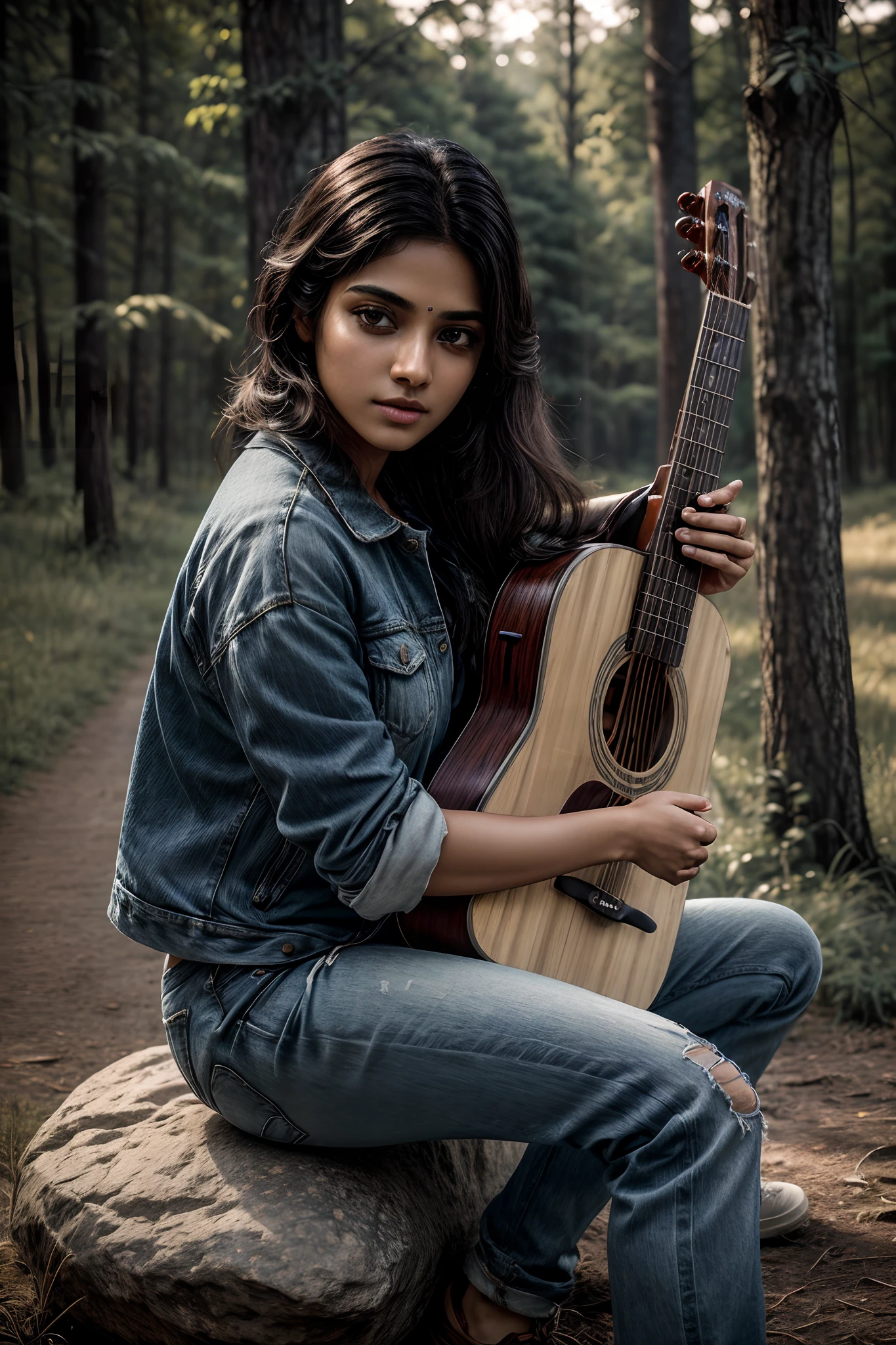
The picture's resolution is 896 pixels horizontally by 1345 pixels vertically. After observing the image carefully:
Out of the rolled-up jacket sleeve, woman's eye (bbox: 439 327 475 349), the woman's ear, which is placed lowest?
the rolled-up jacket sleeve

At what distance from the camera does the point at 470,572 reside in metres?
2.26

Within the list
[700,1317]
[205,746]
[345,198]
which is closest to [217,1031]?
[205,746]

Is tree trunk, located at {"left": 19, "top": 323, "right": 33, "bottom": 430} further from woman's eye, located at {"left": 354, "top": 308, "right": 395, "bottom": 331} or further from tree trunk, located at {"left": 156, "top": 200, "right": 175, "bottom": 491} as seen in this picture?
tree trunk, located at {"left": 156, "top": 200, "right": 175, "bottom": 491}

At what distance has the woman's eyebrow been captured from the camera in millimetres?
1842

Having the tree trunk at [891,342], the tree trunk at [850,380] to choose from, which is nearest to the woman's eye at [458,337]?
the tree trunk at [891,342]

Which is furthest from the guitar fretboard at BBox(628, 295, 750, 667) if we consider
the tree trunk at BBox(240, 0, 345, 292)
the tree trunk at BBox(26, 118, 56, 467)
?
the tree trunk at BBox(26, 118, 56, 467)

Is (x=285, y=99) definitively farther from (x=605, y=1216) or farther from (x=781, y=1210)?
(x=781, y=1210)

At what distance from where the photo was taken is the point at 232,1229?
184 cm

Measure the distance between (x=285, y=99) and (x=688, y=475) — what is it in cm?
441

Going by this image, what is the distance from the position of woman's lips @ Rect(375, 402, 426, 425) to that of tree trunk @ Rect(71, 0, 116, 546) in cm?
482

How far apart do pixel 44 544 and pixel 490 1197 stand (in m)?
5.79

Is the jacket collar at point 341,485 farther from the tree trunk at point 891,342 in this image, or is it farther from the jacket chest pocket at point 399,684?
the tree trunk at point 891,342

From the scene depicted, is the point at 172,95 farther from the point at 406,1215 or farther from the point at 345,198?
the point at 406,1215

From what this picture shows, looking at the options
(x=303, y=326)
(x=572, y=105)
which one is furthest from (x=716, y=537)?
(x=572, y=105)
